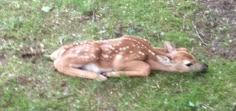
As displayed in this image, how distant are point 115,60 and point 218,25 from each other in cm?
184

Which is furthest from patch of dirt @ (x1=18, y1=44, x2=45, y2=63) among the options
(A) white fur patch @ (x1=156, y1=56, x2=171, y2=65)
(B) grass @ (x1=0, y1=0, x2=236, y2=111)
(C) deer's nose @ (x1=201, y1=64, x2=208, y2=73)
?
(C) deer's nose @ (x1=201, y1=64, x2=208, y2=73)

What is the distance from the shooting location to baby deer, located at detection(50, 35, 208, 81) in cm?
612

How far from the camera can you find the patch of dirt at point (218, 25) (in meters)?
6.95

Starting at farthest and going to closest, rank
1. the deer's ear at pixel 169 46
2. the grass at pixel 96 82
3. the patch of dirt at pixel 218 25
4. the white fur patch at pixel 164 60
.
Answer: the patch of dirt at pixel 218 25, the deer's ear at pixel 169 46, the white fur patch at pixel 164 60, the grass at pixel 96 82

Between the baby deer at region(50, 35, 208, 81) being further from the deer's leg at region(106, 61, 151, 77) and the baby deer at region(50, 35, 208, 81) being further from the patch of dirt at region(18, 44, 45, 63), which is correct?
the patch of dirt at region(18, 44, 45, 63)

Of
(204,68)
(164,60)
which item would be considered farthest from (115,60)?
(204,68)

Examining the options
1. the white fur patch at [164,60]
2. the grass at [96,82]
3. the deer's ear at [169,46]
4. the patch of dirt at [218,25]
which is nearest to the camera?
the grass at [96,82]

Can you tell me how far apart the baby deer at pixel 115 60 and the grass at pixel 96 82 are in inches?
3.3

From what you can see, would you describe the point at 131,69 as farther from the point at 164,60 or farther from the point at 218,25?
the point at 218,25

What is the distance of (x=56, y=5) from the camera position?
768 cm

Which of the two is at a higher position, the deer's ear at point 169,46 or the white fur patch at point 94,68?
the deer's ear at point 169,46

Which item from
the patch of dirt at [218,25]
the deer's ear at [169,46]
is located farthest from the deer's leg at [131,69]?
the patch of dirt at [218,25]

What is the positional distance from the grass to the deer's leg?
6cm

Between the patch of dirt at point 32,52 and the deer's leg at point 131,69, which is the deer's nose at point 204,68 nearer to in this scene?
the deer's leg at point 131,69
